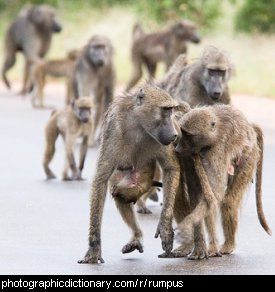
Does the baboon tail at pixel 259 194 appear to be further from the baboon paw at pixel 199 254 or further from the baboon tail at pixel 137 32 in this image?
the baboon tail at pixel 137 32

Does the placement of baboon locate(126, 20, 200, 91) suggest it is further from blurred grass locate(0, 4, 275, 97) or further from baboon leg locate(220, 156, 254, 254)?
baboon leg locate(220, 156, 254, 254)

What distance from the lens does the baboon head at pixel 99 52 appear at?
19.4m

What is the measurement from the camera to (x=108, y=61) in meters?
19.5

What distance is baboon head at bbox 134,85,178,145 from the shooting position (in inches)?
357

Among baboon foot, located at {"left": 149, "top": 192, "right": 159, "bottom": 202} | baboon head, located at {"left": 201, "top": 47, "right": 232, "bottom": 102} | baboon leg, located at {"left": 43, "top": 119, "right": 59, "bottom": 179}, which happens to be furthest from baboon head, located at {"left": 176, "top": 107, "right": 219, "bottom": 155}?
baboon leg, located at {"left": 43, "top": 119, "right": 59, "bottom": 179}

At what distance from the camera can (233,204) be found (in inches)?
375

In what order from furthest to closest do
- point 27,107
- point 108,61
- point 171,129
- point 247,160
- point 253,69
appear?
1. point 253,69
2. point 27,107
3. point 108,61
4. point 247,160
5. point 171,129

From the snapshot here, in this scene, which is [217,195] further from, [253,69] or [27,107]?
[253,69]

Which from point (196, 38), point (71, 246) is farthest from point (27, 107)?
point (71, 246)

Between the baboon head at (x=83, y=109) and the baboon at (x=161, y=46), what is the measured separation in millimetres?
8640

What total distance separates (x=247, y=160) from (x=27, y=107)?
552 inches

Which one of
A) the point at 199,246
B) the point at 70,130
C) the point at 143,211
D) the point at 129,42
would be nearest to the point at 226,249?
the point at 199,246

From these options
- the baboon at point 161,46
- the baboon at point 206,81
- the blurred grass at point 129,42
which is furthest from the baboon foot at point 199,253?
the baboon at point 161,46

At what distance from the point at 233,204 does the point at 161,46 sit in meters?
14.9
